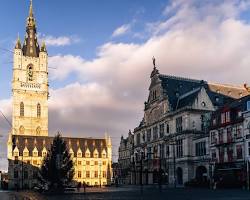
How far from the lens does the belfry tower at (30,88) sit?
543 feet

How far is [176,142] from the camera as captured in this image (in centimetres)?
9056

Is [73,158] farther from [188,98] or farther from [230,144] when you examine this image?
Answer: [230,144]

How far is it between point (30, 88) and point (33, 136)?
2698cm

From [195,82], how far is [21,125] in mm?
83754

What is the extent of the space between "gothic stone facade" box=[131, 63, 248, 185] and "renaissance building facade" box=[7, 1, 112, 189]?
40434mm

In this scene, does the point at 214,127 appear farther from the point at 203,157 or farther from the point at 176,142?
the point at 176,142

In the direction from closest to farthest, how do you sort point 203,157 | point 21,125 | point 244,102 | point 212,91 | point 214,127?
point 244,102
point 214,127
point 203,157
point 212,91
point 21,125

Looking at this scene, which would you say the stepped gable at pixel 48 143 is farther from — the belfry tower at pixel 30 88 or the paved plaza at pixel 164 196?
the paved plaza at pixel 164 196

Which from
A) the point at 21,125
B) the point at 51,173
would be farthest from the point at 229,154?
the point at 21,125

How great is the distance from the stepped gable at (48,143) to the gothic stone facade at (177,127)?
44742 mm

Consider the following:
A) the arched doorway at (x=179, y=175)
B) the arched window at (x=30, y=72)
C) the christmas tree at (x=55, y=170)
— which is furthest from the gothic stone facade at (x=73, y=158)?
the christmas tree at (x=55, y=170)

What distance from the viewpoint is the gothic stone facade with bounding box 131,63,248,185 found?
8550 centimetres

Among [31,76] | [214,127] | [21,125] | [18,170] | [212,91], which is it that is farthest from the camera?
[31,76]

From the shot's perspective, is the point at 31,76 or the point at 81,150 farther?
the point at 31,76
